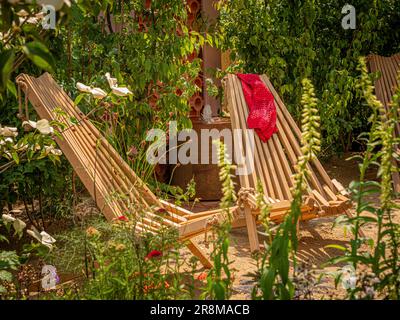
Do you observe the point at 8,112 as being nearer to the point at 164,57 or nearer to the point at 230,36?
the point at 164,57

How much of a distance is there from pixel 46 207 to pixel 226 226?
315 cm

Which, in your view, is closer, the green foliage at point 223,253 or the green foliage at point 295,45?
the green foliage at point 223,253

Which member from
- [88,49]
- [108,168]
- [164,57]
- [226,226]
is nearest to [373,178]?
[164,57]

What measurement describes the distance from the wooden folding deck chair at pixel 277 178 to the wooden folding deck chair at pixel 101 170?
0.94 feet

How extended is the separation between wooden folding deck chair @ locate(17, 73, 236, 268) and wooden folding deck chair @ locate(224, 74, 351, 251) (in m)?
0.29

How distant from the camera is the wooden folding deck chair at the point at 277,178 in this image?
379 centimetres

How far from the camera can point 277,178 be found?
14.5 feet

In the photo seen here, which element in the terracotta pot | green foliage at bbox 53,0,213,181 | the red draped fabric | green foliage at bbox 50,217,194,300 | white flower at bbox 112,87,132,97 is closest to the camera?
green foliage at bbox 50,217,194,300

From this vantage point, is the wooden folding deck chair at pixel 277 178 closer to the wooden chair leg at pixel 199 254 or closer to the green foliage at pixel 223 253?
the wooden chair leg at pixel 199 254

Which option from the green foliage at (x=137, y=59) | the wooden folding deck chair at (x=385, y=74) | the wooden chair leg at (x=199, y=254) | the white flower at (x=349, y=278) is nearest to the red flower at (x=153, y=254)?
the white flower at (x=349, y=278)

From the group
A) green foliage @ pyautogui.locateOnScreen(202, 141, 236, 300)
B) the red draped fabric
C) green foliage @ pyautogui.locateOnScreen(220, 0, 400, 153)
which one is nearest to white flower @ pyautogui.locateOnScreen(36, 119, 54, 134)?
green foliage @ pyautogui.locateOnScreen(202, 141, 236, 300)

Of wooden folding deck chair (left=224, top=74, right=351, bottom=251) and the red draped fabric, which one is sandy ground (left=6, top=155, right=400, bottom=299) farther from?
the red draped fabric

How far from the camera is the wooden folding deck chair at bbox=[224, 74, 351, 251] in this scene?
379 cm
